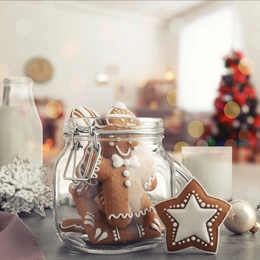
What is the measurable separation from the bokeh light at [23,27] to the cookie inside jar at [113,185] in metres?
6.44

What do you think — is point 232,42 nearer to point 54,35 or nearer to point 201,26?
point 201,26

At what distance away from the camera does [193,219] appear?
477mm

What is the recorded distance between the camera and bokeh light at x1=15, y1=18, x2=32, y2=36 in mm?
6609

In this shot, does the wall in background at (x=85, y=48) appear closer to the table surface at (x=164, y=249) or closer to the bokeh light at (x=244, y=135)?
the bokeh light at (x=244, y=135)

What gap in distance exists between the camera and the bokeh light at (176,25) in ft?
23.9

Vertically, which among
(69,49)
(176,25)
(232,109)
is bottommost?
(232,109)

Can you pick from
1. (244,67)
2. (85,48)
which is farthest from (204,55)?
(85,48)

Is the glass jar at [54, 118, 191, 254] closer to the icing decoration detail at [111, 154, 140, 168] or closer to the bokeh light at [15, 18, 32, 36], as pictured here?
the icing decoration detail at [111, 154, 140, 168]

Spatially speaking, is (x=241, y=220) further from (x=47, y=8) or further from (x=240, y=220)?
(x=47, y=8)

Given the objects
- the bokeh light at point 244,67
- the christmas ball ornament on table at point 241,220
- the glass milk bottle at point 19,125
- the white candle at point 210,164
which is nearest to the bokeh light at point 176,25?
the bokeh light at point 244,67

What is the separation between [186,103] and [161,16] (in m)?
1.45

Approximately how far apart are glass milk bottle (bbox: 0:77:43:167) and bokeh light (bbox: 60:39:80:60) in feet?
20.3

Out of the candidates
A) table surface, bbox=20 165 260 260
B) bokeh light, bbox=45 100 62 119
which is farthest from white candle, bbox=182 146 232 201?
bokeh light, bbox=45 100 62 119

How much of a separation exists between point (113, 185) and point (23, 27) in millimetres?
6562
